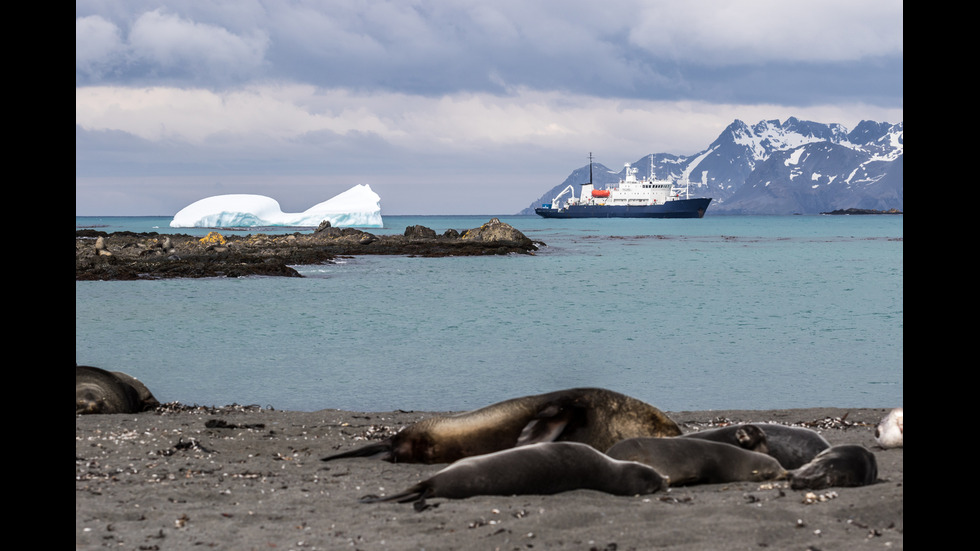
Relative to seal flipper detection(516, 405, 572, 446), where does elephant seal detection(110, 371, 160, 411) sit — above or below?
below

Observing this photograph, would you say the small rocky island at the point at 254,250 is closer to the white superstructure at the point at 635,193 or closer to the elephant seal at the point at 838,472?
the elephant seal at the point at 838,472

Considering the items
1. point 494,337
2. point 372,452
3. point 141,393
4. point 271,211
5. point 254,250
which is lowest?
point 494,337

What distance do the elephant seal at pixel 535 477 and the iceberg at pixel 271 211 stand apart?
98467 mm

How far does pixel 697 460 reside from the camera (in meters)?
6.07

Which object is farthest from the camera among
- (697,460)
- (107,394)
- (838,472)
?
(107,394)

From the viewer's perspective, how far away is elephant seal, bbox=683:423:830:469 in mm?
6492

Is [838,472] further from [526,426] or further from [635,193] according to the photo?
[635,193]

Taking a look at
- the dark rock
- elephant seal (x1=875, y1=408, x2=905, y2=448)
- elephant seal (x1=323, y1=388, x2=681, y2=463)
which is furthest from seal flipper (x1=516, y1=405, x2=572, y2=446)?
the dark rock

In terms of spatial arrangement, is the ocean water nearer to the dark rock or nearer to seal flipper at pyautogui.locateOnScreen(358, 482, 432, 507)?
seal flipper at pyautogui.locateOnScreen(358, 482, 432, 507)

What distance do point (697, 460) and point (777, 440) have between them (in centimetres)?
106

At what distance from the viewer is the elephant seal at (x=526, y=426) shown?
21.7 feet

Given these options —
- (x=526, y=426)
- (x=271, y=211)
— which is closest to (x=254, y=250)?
(x=526, y=426)

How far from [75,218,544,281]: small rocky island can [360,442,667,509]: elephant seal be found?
60.0 feet
